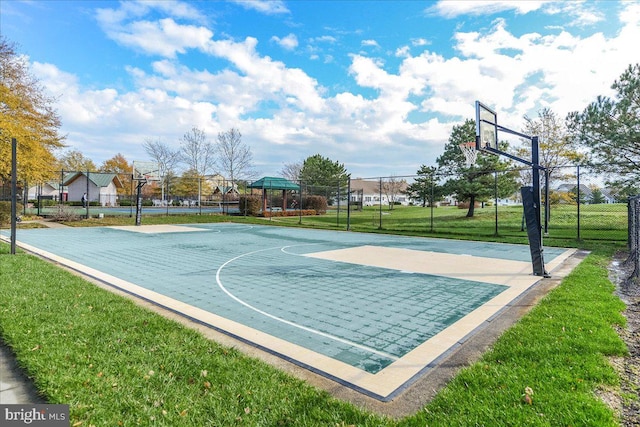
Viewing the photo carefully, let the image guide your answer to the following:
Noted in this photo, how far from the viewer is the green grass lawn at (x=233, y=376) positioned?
7.36ft

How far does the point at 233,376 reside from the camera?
2762 millimetres

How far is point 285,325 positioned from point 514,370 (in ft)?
7.59

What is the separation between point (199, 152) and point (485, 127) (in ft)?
123

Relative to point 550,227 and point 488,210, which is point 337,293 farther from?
point 488,210

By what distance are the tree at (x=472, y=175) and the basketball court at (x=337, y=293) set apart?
12.8m

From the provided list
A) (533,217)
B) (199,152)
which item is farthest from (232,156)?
(533,217)

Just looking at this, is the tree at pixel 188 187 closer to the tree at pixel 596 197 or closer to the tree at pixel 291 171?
the tree at pixel 291 171

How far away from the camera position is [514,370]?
9.33ft

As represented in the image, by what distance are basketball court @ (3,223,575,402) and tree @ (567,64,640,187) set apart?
18.0 ft

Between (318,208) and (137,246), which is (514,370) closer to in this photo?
(137,246)

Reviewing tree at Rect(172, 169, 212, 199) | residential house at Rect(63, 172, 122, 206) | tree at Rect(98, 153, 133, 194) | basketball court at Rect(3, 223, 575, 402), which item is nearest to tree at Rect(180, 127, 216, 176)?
tree at Rect(172, 169, 212, 199)

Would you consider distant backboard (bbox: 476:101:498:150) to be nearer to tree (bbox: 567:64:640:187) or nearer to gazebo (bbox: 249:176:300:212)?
tree (bbox: 567:64:640:187)

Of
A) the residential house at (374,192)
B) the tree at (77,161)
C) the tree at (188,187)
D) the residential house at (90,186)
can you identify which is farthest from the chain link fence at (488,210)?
the tree at (77,161)

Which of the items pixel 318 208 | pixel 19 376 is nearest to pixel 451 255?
pixel 19 376
